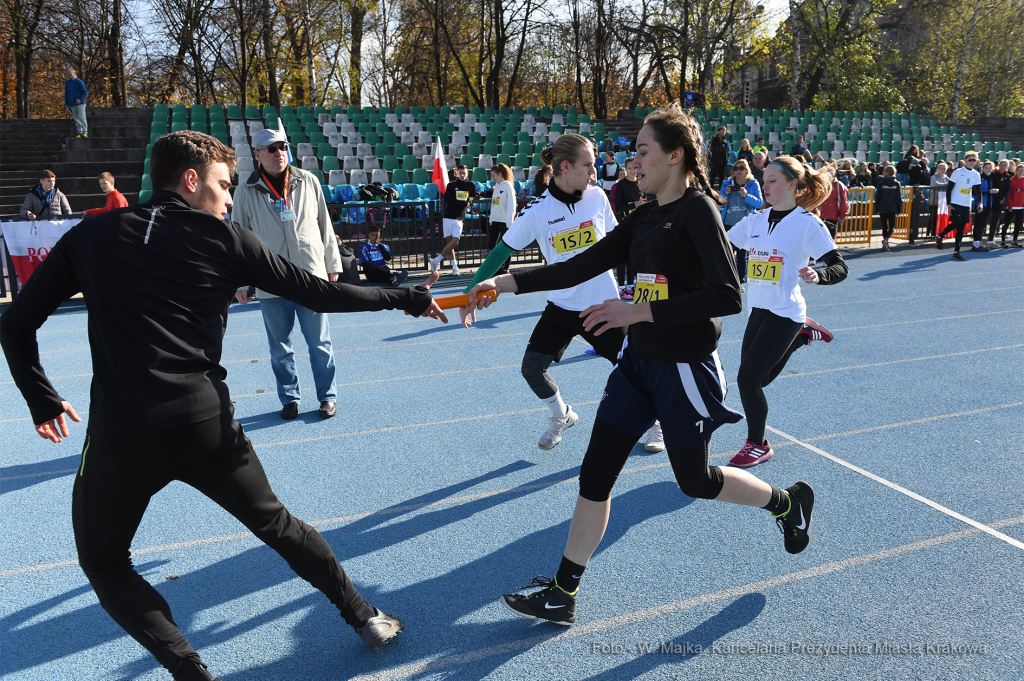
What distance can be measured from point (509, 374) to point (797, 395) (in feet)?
8.57

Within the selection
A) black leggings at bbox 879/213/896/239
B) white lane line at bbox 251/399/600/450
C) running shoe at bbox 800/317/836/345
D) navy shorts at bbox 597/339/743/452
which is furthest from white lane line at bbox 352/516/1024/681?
black leggings at bbox 879/213/896/239

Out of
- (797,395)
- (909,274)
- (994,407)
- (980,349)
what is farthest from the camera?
(909,274)

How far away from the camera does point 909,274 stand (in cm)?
1277

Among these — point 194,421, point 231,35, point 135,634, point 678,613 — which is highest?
point 231,35

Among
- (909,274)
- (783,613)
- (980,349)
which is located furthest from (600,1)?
(783,613)

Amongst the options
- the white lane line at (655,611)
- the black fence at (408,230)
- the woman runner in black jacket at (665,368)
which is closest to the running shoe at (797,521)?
the white lane line at (655,611)

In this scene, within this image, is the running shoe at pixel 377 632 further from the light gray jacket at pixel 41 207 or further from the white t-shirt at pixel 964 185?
the white t-shirt at pixel 964 185

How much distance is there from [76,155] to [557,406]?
1872 centimetres

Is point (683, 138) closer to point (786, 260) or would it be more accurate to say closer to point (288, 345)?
point (786, 260)

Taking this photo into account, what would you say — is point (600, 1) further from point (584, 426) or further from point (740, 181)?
point (584, 426)

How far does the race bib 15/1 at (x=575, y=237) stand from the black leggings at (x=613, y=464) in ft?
6.24

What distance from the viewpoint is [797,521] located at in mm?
3211

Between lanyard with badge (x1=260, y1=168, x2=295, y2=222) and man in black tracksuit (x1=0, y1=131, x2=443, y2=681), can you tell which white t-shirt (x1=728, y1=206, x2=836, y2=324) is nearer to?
man in black tracksuit (x1=0, y1=131, x2=443, y2=681)

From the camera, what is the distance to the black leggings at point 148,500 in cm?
212
